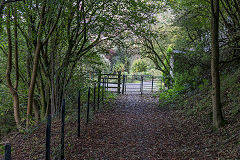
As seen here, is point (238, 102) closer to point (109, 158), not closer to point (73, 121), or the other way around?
point (109, 158)

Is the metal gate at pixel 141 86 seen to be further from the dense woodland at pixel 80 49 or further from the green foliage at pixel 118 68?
the dense woodland at pixel 80 49

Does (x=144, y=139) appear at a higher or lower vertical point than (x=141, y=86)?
lower

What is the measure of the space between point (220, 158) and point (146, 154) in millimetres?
1700

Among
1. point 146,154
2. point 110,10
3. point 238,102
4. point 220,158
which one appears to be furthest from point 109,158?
point 110,10

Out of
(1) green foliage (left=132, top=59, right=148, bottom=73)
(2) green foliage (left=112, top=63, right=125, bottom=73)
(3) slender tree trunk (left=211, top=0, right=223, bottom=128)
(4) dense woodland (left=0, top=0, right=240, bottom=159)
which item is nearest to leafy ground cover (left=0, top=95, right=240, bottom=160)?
(3) slender tree trunk (left=211, top=0, right=223, bottom=128)

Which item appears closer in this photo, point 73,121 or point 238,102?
point 238,102

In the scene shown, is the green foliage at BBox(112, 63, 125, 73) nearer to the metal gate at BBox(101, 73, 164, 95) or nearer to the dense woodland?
the metal gate at BBox(101, 73, 164, 95)

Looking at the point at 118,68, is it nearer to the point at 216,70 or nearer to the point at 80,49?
the point at 80,49

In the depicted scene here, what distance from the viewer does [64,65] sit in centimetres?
879

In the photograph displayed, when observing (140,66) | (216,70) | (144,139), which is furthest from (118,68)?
(216,70)

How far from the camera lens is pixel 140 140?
6.39m

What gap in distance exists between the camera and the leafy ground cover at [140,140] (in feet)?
16.4

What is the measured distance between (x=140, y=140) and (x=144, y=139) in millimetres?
159

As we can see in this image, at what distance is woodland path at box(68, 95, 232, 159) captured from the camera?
5.18m
